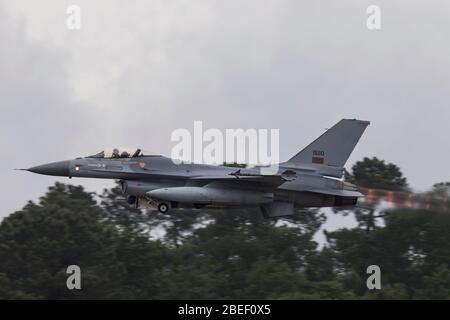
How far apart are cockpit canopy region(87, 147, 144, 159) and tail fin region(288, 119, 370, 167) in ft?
15.4

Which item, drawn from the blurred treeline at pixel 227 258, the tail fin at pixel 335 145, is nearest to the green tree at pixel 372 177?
the blurred treeline at pixel 227 258

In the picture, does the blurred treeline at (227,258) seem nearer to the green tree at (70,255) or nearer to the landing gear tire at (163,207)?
the green tree at (70,255)

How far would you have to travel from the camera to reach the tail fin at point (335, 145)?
3931 centimetres

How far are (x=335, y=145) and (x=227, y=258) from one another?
23650 millimetres

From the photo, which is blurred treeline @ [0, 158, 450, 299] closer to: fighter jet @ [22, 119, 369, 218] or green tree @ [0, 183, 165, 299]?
green tree @ [0, 183, 165, 299]

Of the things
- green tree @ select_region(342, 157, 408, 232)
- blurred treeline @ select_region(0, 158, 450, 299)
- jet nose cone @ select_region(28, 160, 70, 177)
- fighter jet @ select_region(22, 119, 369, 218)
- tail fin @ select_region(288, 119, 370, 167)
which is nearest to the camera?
fighter jet @ select_region(22, 119, 369, 218)

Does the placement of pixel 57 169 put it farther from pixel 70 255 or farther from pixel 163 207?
pixel 70 255

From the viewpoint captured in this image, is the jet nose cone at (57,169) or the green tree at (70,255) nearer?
the jet nose cone at (57,169)

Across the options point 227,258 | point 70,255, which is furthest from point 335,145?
point 227,258

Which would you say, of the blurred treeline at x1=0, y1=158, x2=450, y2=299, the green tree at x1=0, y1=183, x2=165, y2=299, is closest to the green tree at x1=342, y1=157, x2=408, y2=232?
the blurred treeline at x1=0, y1=158, x2=450, y2=299

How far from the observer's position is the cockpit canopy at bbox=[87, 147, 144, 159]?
126 feet

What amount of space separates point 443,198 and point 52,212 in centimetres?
2081
